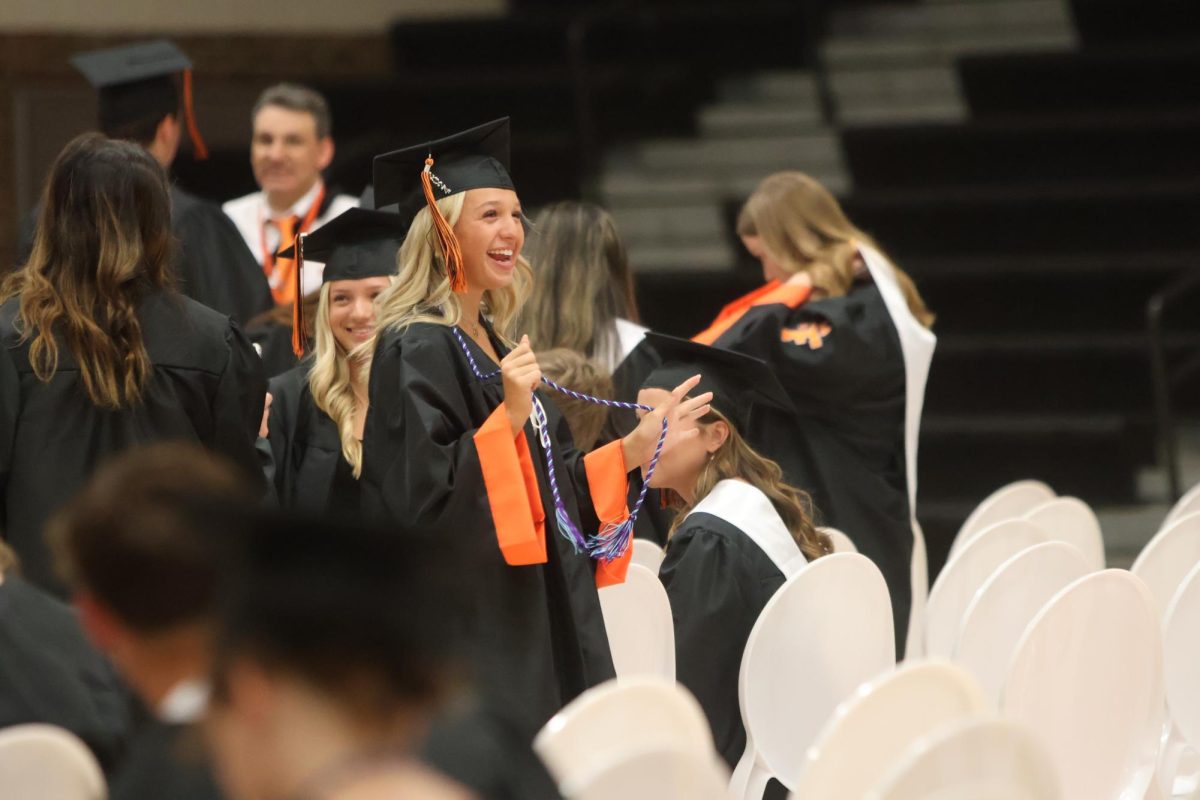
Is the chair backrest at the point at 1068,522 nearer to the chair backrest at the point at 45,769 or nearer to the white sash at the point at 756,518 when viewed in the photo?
the white sash at the point at 756,518

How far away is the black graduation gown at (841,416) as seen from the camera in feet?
16.7

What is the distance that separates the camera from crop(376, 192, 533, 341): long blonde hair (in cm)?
326

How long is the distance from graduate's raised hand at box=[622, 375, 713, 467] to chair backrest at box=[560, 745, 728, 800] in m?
1.40

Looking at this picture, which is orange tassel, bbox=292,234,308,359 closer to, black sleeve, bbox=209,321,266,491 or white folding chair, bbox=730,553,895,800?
black sleeve, bbox=209,321,266,491

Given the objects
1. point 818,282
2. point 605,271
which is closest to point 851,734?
point 605,271

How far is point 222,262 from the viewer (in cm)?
543

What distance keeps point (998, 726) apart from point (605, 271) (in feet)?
10.2

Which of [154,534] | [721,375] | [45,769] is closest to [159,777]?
[45,769]

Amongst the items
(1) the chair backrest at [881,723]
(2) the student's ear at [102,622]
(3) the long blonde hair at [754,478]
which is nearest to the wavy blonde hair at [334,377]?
(3) the long blonde hair at [754,478]

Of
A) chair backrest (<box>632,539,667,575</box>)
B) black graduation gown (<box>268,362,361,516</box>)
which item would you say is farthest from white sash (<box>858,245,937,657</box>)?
black graduation gown (<box>268,362,361,516</box>)

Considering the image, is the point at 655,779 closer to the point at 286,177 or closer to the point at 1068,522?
the point at 1068,522

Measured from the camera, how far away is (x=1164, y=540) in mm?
3775

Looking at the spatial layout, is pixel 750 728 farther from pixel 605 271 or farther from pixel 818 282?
pixel 818 282

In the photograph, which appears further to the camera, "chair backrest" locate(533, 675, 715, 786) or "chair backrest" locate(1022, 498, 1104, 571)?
"chair backrest" locate(1022, 498, 1104, 571)
